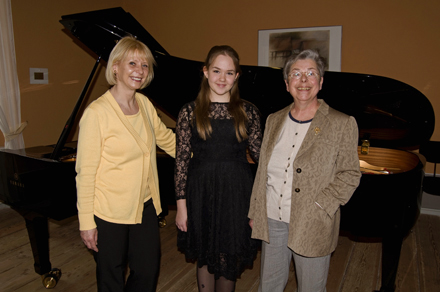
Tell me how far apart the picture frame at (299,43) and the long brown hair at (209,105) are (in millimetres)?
2922

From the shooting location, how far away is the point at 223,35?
4.82 meters

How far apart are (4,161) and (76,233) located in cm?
128

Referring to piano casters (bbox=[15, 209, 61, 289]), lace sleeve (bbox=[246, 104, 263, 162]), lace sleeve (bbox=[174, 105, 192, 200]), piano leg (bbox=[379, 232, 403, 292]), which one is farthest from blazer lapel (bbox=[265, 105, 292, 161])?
piano casters (bbox=[15, 209, 61, 289])

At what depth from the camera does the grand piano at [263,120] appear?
202cm

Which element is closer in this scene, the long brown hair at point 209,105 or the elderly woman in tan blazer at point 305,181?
the elderly woman in tan blazer at point 305,181

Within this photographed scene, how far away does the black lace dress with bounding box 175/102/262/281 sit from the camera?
169 cm

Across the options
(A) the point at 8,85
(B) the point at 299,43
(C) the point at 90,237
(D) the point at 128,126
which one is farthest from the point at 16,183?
(B) the point at 299,43

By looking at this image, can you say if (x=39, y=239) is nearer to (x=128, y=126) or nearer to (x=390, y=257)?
(x=128, y=126)

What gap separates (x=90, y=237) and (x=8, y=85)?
10.8ft

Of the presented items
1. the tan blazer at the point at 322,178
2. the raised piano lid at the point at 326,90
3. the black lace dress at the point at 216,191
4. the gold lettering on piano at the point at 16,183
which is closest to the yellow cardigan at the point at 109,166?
the black lace dress at the point at 216,191

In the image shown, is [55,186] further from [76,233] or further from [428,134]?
[428,134]

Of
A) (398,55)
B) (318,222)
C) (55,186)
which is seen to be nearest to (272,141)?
(318,222)

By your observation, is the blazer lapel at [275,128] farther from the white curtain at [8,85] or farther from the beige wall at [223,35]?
the white curtain at [8,85]

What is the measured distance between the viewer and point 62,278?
254cm
